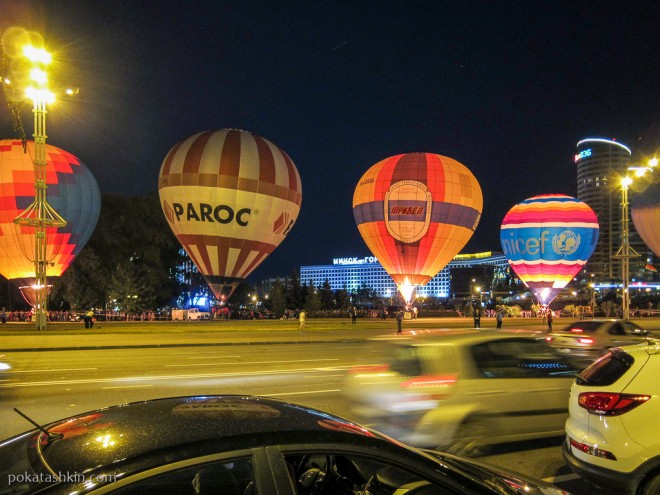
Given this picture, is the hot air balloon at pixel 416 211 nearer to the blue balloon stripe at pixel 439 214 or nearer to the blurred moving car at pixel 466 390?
the blue balloon stripe at pixel 439 214

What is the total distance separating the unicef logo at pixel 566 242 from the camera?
163 feet

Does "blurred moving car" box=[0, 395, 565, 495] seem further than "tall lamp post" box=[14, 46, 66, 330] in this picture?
No

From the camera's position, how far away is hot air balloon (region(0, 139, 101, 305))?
4291cm

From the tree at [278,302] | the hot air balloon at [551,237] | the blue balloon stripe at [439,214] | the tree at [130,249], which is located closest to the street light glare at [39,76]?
the blue balloon stripe at [439,214]

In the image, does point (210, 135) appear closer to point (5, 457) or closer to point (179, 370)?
point (179, 370)

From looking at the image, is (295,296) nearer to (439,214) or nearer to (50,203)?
(50,203)

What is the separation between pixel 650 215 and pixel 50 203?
57.8 meters

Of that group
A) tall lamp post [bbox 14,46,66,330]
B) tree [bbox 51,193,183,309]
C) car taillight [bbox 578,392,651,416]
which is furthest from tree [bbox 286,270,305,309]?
car taillight [bbox 578,392,651,416]

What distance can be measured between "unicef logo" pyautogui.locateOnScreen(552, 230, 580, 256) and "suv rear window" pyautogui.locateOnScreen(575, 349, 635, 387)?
155ft

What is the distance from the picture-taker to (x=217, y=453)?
2480 mm

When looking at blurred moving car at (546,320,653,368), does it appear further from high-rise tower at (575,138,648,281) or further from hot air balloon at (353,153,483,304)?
high-rise tower at (575,138,648,281)

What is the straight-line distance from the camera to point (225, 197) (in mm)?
38000

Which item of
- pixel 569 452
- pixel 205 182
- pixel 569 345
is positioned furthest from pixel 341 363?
pixel 205 182

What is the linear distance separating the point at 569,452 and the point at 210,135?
36.9m
